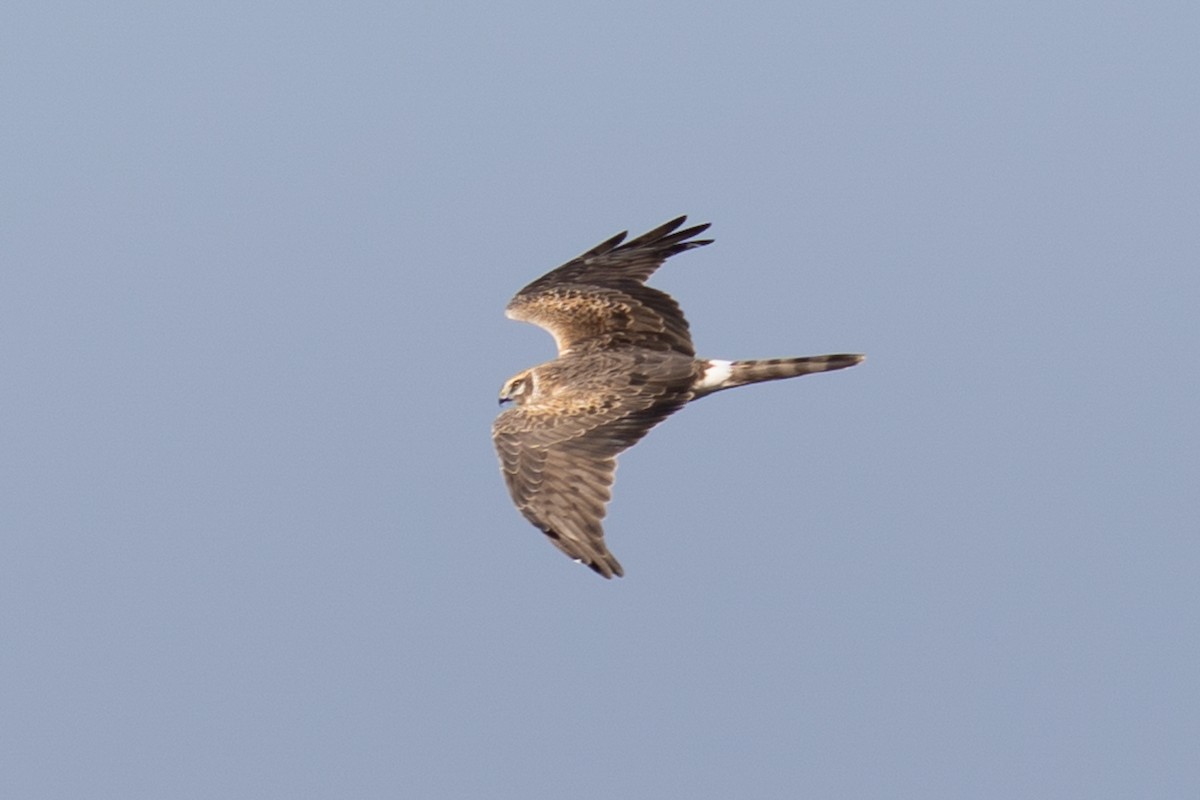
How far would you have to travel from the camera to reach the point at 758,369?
16953 millimetres

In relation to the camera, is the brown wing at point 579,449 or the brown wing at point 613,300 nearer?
the brown wing at point 579,449

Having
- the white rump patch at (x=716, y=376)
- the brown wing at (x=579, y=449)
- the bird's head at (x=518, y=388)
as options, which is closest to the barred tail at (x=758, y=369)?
the white rump patch at (x=716, y=376)

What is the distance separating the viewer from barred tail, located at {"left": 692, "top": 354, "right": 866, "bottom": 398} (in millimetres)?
16922

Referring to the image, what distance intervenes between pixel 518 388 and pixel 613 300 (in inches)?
64.5

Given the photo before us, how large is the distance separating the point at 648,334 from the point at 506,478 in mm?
2981

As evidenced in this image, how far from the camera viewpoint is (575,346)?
17.9m

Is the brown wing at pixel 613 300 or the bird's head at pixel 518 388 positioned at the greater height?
the brown wing at pixel 613 300

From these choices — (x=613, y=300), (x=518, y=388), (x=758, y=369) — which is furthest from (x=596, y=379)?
(x=613, y=300)

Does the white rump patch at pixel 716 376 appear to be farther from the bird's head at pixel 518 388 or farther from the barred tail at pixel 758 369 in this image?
the bird's head at pixel 518 388

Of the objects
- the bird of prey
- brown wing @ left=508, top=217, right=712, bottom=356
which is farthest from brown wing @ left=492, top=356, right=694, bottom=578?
brown wing @ left=508, top=217, right=712, bottom=356

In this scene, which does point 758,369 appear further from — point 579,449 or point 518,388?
point 579,449

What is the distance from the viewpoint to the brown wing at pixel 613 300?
17.9 m

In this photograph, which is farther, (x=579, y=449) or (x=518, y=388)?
(x=518, y=388)

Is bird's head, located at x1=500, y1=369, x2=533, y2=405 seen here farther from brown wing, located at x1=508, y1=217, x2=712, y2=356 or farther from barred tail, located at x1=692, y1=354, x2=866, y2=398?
barred tail, located at x1=692, y1=354, x2=866, y2=398
